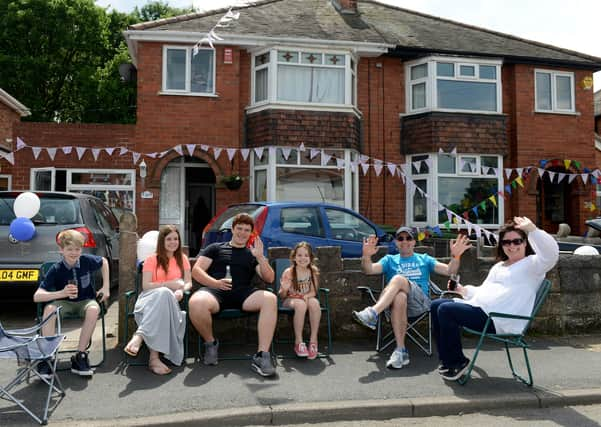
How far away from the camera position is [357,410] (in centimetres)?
405

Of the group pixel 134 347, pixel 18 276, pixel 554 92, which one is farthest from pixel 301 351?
pixel 554 92

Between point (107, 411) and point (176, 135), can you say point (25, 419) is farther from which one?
point (176, 135)

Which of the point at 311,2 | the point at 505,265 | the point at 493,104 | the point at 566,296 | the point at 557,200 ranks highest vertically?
the point at 311,2

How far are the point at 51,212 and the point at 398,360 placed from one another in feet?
15.8

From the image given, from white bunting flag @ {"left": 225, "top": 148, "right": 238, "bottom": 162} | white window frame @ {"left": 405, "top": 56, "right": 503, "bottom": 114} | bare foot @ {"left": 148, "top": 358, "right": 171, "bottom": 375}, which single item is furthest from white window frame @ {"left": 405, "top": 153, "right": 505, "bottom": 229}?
bare foot @ {"left": 148, "top": 358, "right": 171, "bottom": 375}

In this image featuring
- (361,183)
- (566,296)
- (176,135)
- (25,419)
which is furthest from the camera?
(361,183)

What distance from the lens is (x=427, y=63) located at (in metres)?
14.2

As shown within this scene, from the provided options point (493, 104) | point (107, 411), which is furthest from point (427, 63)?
point (107, 411)

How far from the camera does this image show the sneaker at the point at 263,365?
468 cm

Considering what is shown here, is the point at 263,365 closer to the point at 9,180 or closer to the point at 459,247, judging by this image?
the point at 459,247

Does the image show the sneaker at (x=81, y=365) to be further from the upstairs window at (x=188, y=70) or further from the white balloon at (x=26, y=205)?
the upstairs window at (x=188, y=70)

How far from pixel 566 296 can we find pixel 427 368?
8.84ft

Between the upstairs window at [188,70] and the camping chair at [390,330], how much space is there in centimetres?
878

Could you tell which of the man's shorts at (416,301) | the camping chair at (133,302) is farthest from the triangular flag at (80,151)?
the man's shorts at (416,301)
